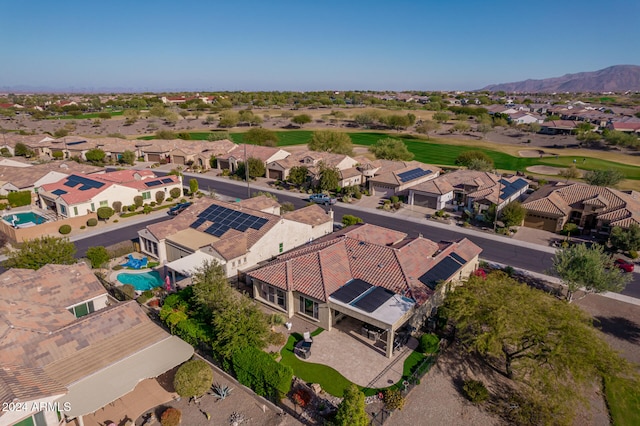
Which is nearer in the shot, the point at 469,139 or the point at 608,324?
the point at 608,324

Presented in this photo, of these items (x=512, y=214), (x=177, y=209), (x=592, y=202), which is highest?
(x=592, y=202)

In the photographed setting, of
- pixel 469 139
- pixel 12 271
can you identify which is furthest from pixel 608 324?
pixel 469 139

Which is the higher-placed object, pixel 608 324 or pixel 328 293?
pixel 328 293

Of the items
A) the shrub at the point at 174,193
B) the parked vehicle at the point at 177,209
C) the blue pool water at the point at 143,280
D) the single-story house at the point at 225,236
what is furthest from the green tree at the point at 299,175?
the blue pool water at the point at 143,280

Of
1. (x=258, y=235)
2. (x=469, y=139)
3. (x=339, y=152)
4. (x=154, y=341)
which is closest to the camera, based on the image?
(x=154, y=341)

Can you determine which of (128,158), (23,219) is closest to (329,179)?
(23,219)

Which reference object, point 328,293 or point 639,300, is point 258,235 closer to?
point 328,293

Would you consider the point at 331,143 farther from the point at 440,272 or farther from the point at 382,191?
the point at 440,272

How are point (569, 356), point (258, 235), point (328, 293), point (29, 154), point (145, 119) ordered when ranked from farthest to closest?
point (145, 119) < point (29, 154) < point (258, 235) < point (328, 293) < point (569, 356)
